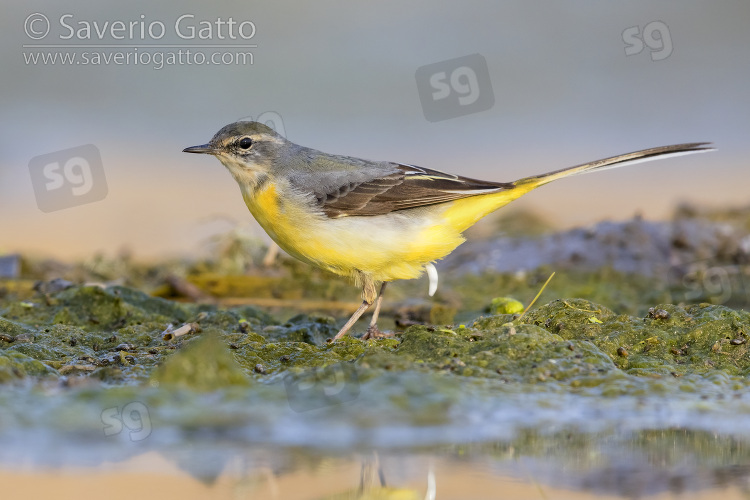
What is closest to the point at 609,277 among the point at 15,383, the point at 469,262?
the point at 469,262

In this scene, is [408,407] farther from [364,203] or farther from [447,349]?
[364,203]

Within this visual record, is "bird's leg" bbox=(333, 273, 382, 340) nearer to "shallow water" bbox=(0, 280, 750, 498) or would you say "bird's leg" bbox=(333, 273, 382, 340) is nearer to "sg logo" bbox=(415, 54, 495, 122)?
"shallow water" bbox=(0, 280, 750, 498)

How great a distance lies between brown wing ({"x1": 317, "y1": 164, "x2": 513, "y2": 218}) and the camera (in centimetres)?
737

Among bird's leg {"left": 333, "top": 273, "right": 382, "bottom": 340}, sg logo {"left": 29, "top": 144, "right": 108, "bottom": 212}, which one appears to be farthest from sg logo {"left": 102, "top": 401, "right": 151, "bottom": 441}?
sg logo {"left": 29, "top": 144, "right": 108, "bottom": 212}

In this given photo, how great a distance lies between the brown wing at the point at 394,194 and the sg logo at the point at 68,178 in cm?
570

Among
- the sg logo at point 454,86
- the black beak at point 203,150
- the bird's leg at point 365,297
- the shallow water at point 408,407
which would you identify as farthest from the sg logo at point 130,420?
the sg logo at point 454,86

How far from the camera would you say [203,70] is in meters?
16.4

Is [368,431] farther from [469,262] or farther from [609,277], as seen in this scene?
[469,262]

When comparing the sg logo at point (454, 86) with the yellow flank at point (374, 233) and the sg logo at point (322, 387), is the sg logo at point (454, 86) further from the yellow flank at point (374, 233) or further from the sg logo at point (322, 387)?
the sg logo at point (322, 387)

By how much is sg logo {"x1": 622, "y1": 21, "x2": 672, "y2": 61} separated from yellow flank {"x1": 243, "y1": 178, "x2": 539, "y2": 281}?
26.8 feet

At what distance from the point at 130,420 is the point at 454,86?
7624 millimetres

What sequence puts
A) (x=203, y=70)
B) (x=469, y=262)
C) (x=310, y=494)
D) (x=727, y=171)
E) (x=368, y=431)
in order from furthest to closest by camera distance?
(x=203, y=70)
(x=727, y=171)
(x=469, y=262)
(x=368, y=431)
(x=310, y=494)

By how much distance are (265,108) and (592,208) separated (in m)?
5.23

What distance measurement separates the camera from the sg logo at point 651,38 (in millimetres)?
14812
